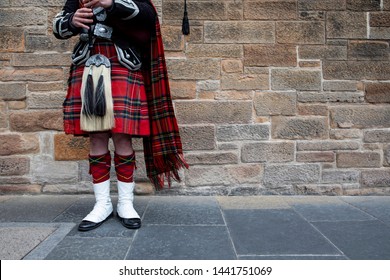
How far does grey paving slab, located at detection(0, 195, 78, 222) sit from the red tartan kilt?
691mm

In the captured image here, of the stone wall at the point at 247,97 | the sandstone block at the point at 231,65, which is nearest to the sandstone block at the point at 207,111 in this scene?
the stone wall at the point at 247,97

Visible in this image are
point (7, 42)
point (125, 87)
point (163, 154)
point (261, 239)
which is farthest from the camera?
point (7, 42)

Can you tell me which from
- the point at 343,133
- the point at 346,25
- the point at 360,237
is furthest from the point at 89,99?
the point at 346,25

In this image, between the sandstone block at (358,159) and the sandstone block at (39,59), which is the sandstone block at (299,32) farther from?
the sandstone block at (39,59)

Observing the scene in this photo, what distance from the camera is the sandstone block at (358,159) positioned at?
2920 millimetres

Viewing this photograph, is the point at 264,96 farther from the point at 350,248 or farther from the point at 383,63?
the point at 350,248

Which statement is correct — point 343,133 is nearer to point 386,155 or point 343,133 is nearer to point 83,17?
point 386,155

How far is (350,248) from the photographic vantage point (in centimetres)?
182

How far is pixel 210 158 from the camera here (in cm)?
289

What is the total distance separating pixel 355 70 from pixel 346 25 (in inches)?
15.0

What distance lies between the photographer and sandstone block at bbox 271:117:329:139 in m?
2.90

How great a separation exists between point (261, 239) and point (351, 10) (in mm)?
2112

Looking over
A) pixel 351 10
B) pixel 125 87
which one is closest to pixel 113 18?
pixel 125 87

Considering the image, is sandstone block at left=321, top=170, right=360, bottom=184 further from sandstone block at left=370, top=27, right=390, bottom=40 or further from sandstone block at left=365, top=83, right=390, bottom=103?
sandstone block at left=370, top=27, right=390, bottom=40
